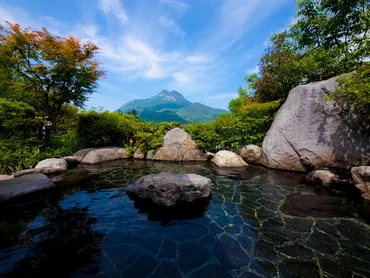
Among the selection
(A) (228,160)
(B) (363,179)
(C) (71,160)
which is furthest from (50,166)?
(B) (363,179)

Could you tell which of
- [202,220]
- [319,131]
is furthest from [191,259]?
[319,131]

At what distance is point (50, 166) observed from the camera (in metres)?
8.02

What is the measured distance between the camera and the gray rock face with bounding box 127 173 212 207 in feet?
→ 15.1

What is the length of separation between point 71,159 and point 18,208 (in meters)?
5.65

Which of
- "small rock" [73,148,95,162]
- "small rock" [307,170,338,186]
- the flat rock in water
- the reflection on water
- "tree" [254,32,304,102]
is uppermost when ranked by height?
"tree" [254,32,304,102]

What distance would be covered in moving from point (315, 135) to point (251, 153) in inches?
134

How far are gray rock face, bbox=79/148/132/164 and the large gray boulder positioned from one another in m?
9.82

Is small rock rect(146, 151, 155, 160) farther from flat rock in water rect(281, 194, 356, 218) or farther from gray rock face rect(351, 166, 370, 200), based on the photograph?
gray rock face rect(351, 166, 370, 200)

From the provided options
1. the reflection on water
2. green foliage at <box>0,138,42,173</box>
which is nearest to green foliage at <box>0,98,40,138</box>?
green foliage at <box>0,138,42,173</box>

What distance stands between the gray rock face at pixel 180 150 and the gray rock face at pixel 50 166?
5446 millimetres

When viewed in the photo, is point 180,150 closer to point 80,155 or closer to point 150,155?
point 150,155

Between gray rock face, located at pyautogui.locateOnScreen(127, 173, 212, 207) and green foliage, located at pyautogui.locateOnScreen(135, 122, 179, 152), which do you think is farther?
green foliage, located at pyautogui.locateOnScreen(135, 122, 179, 152)

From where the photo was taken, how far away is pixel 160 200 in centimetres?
459

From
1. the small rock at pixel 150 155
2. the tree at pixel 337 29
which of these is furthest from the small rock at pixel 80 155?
the tree at pixel 337 29
